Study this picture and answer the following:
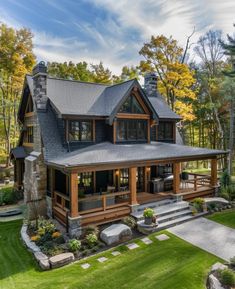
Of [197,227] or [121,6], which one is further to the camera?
[121,6]

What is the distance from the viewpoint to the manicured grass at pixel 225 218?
11422mm

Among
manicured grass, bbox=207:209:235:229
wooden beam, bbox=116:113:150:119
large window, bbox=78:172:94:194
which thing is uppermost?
wooden beam, bbox=116:113:150:119

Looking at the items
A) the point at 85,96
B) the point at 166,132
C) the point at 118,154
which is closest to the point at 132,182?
the point at 118,154

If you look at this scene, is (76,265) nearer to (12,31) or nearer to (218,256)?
(218,256)

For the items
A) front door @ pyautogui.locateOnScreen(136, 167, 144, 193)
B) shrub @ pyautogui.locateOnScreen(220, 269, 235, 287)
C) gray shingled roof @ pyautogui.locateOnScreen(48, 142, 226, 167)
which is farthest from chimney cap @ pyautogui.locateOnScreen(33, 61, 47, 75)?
shrub @ pyautogui.locateOnScreen(220, 269, 235, 287)

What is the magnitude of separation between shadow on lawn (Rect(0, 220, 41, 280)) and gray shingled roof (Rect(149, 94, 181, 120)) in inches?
478

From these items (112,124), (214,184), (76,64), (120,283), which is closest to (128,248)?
(120,283)

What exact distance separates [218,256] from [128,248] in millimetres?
3384

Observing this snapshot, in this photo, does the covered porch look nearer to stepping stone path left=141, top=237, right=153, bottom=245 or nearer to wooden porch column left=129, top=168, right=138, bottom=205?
wooden porch column left=129, top=168, right=138, bottom=205

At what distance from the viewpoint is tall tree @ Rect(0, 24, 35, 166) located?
23922 millimetres

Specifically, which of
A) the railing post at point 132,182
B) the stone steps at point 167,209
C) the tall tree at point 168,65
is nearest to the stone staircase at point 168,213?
the stone steps at point 167,209

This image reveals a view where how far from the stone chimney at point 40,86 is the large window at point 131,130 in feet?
15.5

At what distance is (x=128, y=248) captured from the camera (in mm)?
9211

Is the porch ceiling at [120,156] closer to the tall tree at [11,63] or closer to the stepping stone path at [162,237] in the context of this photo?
the stepping stone path at [162,237]
